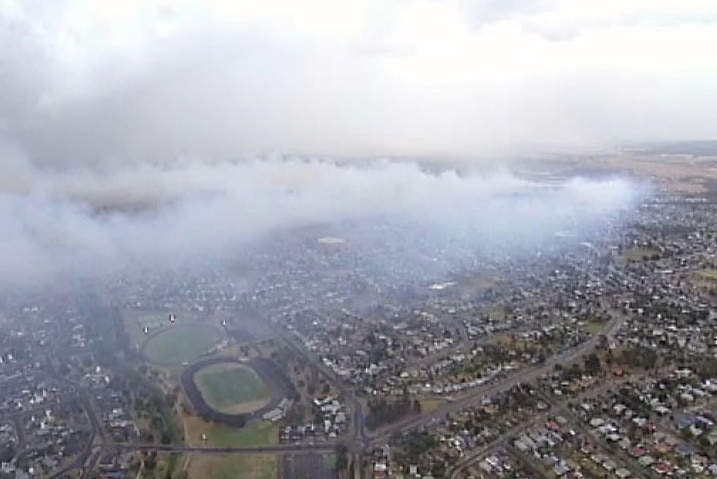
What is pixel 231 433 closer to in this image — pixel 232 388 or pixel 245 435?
pixel 245 435

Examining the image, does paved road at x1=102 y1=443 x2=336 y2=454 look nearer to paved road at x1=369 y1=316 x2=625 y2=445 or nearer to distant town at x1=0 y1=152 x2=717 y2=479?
distant town at x1=0 y1=152 x2=717 y2=479

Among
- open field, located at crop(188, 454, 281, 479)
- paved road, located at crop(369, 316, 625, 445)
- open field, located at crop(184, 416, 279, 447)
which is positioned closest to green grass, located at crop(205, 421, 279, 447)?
open field, located at crop(184, 416, 279, 447)

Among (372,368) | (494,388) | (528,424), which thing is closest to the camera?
(528,424)

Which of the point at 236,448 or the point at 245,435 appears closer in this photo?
the point at 236,448

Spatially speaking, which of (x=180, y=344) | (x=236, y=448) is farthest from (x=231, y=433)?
(x=180, y=344)

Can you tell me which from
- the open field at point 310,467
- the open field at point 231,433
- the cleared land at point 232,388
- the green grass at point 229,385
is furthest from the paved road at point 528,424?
the green grass at point 229,385

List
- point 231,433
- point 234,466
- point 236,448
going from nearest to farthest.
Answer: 1. point 234,466
2. point 236,448
3. point 231,433
